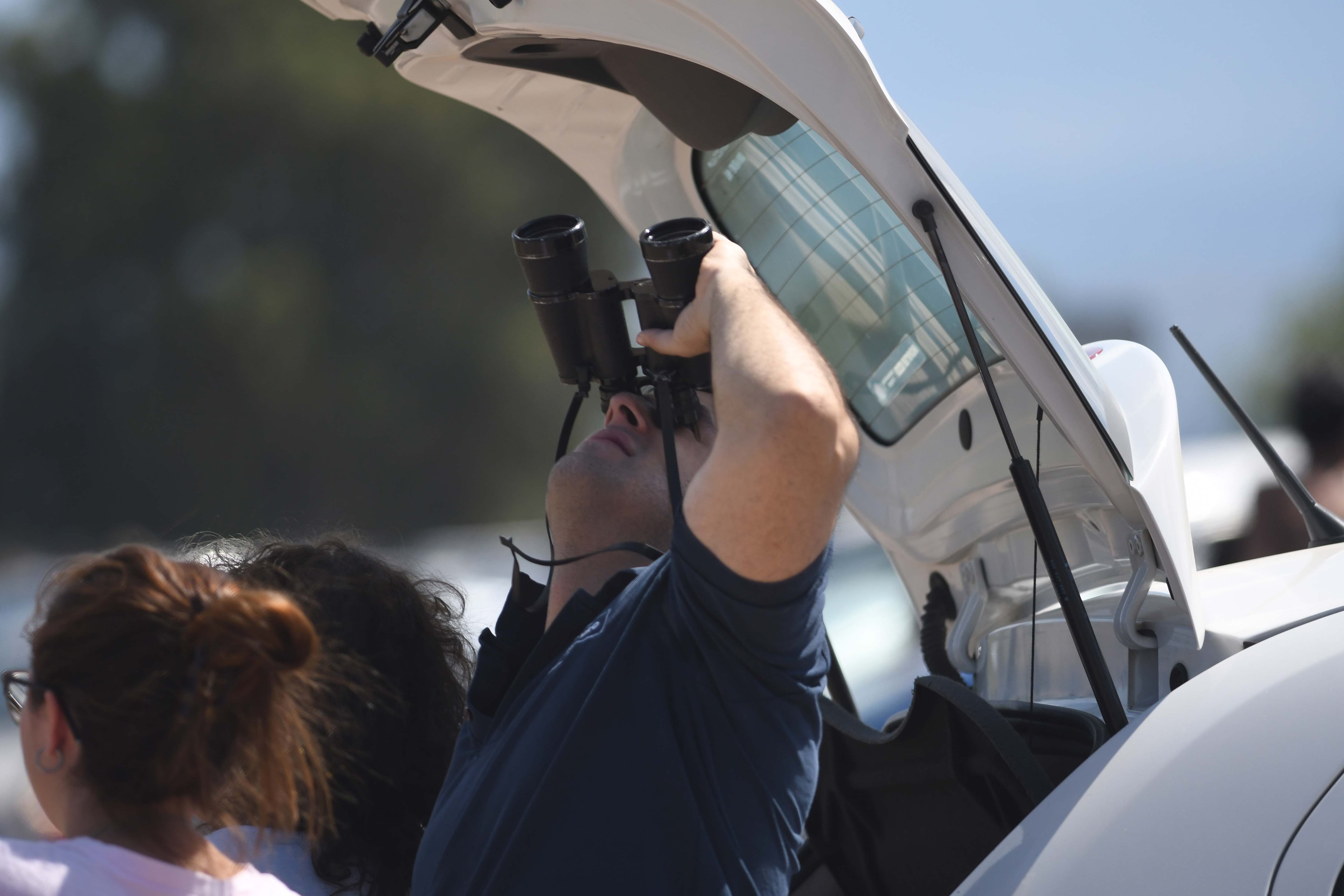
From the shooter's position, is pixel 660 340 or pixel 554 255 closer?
pixel 660 340

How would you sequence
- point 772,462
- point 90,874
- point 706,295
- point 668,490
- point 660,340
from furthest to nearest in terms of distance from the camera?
point 668,490 → point 660,340 → point 706,295 → point 772,462 → point 90,874

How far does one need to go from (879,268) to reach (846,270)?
0.25ft

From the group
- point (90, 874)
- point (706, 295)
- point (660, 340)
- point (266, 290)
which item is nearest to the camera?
point (90, 874)

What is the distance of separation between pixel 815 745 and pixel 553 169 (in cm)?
1539

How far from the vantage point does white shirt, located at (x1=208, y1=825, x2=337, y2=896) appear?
5.90 ft

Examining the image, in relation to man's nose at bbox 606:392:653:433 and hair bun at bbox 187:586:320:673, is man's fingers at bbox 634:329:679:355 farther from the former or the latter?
hair bun at bbox 187:586:320:673

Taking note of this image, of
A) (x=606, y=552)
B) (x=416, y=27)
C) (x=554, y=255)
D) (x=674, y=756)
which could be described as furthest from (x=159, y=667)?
(x=416, y=27)

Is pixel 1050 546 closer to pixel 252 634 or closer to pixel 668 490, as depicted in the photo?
pixel 668 490

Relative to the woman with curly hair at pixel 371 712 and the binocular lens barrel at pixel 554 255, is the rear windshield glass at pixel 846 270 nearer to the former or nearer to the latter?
the binocular lens barrel at pixel 554 255

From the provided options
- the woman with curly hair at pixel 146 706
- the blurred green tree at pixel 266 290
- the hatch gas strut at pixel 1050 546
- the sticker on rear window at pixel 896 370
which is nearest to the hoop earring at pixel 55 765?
the woman with curly hair at pixel 146 706

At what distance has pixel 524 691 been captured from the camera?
1.71 m

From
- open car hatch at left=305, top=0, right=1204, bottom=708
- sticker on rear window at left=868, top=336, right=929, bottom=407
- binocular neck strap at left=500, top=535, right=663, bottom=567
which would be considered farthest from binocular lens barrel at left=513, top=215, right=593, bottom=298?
sticker on rear window at left=868, top=336, right=929, bottom=407

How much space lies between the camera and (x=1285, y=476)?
2.41 m

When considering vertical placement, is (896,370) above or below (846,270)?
below
